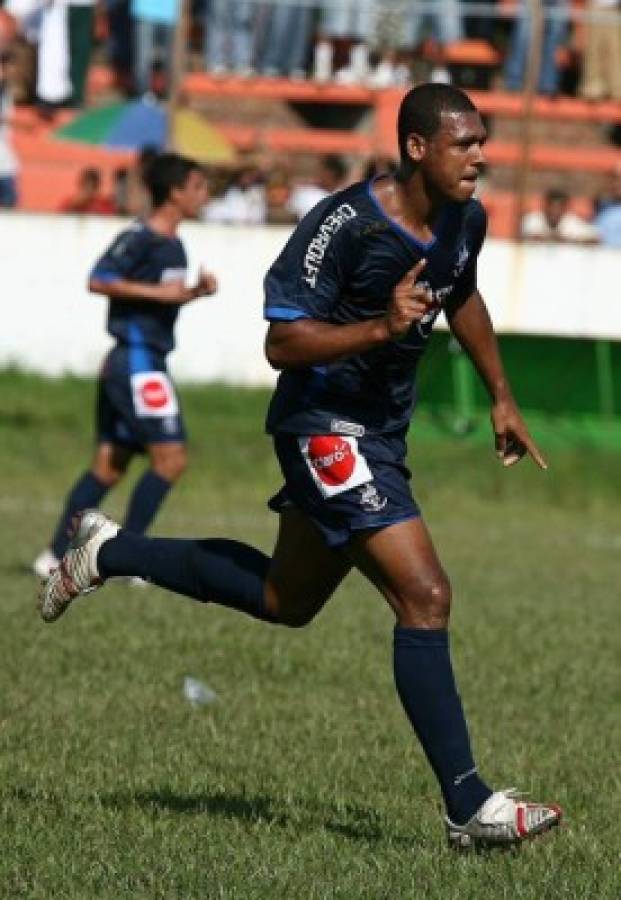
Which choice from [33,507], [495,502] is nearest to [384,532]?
[33,507]

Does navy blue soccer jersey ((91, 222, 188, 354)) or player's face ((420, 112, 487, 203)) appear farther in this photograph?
navy blue soccer jersey ((91, 222, 188, 354))

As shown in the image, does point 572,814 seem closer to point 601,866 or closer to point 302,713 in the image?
point 601,866

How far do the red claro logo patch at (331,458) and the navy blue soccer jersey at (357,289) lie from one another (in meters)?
0.04

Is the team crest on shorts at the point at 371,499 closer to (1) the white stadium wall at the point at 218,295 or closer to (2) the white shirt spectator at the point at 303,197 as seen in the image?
(1) the white stadium wall at the point at 218,295

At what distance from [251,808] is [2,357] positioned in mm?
13361

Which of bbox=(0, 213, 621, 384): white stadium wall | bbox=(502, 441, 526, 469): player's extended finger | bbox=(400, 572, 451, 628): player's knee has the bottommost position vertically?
bbox=(0, 213, 621, 384): white stadium wall

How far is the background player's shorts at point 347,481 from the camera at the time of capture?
19.7 ft

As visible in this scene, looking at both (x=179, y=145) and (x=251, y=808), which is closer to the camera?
(x=251, y=808)

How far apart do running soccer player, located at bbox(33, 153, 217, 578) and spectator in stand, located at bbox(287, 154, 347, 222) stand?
810 cm

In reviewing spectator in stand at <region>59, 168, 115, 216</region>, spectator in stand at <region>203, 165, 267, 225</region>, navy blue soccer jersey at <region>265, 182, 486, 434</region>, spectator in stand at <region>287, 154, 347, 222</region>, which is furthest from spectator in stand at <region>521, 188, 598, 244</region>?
navy blue soccer jersey at <region>265, 182, 486, 434</region>

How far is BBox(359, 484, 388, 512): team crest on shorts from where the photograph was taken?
5992 mm

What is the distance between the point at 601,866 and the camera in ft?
18.9

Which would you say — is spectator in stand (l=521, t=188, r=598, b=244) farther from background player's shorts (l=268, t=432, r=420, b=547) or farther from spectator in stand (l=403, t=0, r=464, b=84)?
background player's shorts (l=268, t=432, r=420, b=547)

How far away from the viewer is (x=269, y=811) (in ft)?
21.3
